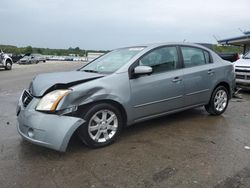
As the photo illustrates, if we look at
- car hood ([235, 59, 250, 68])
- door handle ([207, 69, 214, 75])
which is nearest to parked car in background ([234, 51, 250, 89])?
car hood ([235, 59, 250, 68])

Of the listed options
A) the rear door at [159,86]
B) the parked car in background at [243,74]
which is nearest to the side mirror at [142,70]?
the rear door at [159,86]

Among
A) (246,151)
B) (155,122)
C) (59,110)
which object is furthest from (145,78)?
(246,151)

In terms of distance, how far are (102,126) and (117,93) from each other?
548mm

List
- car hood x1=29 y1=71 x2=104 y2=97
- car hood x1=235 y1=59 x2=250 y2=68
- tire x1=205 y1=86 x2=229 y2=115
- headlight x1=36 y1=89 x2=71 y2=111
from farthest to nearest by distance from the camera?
car hood x1=235 y1=59 x2=250 y2=68 → tire x1=205 y1=86 x2=229 y2=115 → car hood x1=29 y1=71 x2=104 y2=97 → headlight x1=36 y1=89 x2=71 y2=111

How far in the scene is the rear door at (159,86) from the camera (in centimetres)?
464

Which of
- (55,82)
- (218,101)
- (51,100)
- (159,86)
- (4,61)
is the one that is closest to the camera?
(51,100)

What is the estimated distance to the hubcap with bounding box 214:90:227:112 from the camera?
6.18 m

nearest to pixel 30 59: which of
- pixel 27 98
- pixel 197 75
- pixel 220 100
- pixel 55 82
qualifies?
pixel 220 100

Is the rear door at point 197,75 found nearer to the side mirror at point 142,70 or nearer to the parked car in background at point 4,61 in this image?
the side mirror at point 142,70

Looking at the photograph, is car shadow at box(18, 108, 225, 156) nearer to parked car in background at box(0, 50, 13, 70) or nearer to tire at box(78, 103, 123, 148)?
tire at box(78, 103, 123, 148)

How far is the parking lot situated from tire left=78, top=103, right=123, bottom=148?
13 centimetres

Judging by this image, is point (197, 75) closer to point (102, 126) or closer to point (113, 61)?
point (113, 61)

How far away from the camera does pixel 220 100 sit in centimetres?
626

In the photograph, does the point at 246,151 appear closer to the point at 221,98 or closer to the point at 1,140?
the point at 221,98
